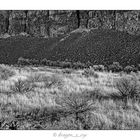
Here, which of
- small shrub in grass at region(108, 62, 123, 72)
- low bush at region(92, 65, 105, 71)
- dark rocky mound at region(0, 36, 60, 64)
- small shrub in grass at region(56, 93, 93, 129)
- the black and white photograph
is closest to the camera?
small shrub in grass at region(56, 93, 93, 129)

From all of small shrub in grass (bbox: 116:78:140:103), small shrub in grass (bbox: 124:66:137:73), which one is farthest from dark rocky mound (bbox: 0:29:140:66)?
small shrub in grass (bbox: 116:78:140:103)

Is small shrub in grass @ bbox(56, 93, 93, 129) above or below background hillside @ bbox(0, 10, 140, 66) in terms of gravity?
below

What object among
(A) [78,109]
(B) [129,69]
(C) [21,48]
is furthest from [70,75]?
(A) [78,109]

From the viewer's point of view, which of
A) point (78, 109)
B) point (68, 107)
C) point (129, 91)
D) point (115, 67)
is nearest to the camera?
point (78, 109)

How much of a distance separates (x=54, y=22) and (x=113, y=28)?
2929 millimetres

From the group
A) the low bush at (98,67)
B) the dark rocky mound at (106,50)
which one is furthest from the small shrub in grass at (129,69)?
the low bush at (98,67)

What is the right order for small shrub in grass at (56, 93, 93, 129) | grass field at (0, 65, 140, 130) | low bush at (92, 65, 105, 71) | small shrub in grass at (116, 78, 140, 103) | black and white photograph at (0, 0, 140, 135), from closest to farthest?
grass field at (0, 65, 140, 130) < small shrub in grass at (56, 93, 93, 129) < black and white photograph at (0, 0, 140, 135) < small shrub in grass at (116, 78, 140, 103) < low bush at (92, 65, 105, 71)

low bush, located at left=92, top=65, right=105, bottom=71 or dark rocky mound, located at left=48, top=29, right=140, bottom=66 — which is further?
low bush, located at left=92, top=65, right=105, bottom=71

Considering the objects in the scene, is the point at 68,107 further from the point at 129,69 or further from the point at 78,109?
the point at 129,69

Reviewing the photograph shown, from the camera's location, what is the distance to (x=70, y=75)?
31.4 ft

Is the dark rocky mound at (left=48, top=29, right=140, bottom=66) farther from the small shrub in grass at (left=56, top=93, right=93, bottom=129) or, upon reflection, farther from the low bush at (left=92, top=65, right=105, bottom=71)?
the small shrub in grass at (left=56, top=93, right=93, bottom=129)

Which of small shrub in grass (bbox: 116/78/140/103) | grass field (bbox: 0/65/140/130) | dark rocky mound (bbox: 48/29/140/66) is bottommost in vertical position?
grass field (bbox: 0/65/140/130)

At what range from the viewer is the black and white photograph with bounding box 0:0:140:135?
464cm
